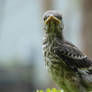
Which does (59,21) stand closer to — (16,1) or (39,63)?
(16,1)

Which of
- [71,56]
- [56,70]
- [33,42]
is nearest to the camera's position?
[56,70]

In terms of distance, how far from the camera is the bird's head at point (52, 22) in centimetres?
496

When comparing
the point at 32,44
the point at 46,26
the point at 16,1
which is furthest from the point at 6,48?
the point at 46,26

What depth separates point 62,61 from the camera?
487cm

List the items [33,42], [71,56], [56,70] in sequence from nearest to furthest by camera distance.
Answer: [56,70] < [71,56] < [33,42]

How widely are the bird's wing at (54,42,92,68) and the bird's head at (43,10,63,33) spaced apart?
0.19 meters

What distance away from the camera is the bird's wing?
4.90 m

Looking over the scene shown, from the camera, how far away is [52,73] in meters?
4.84

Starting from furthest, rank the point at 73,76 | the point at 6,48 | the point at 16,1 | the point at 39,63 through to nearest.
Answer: the point at 6,48 < the point at 39,63 < the point at 16,1 < the point at 73,76

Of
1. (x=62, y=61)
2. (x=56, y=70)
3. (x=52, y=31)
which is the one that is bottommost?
(x=56, y=70)

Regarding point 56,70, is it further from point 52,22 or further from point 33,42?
point 33,42

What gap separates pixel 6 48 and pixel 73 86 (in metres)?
7.66

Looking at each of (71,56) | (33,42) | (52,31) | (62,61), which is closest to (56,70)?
(62,61)

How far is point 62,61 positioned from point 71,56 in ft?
0.47
